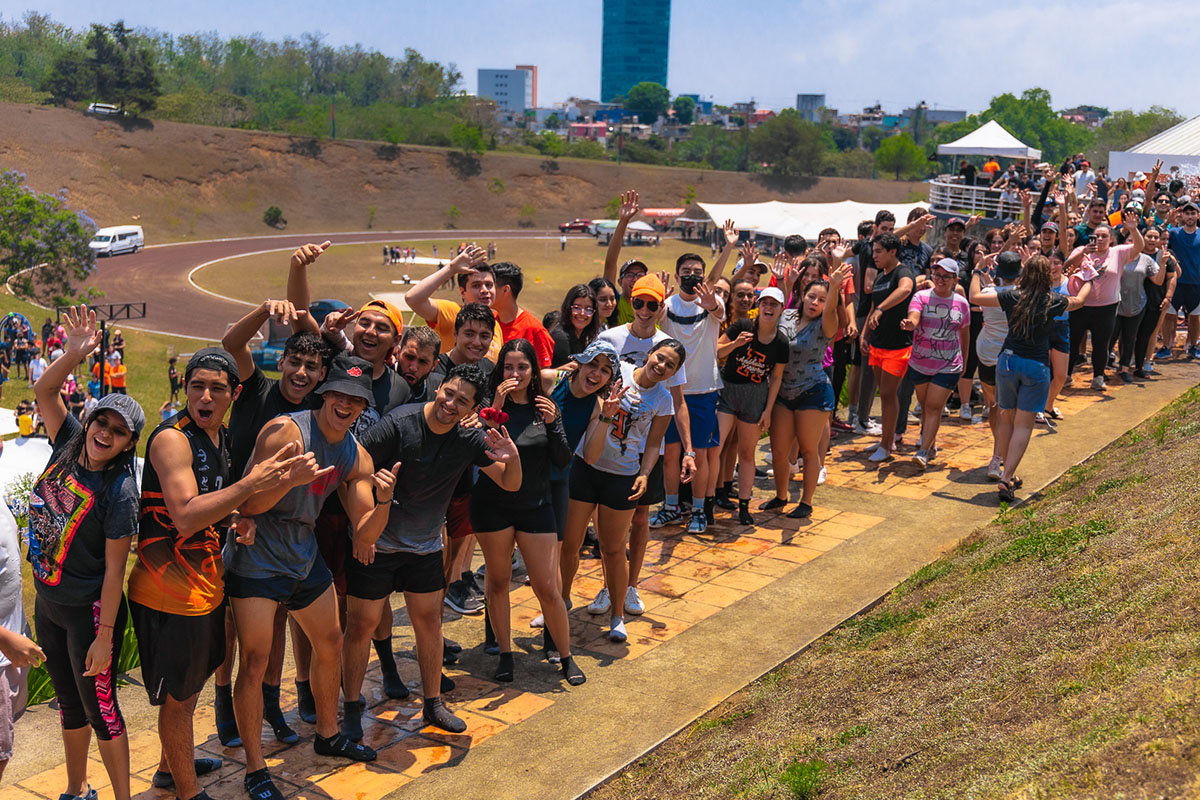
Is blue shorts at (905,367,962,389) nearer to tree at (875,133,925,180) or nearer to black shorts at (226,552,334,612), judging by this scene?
black shorts at (226,552,334,612)

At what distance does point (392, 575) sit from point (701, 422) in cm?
335

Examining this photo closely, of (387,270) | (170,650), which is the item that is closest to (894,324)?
(170,650)

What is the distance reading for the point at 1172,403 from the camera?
10852 millimetres

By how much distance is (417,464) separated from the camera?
195 inches

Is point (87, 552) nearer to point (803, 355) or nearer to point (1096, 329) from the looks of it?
point (803, 355)

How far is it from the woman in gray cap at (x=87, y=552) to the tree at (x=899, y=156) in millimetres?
110936

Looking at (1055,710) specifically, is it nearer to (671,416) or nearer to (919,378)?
(671,416)

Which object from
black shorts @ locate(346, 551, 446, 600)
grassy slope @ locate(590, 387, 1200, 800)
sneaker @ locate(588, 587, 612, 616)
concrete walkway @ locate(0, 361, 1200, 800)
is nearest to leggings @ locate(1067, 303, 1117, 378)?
concrete walkway @ locate(0, 361, 1200, 800)

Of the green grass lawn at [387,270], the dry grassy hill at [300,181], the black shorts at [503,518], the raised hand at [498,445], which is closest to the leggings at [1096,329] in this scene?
the black shorts at [503,518]

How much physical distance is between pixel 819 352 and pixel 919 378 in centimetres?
168

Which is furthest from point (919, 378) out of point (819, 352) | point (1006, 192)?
point (1006, 192)

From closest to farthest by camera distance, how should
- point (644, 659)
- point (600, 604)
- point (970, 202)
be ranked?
point (644, 659) → point (600, 604) → point (970, 202)

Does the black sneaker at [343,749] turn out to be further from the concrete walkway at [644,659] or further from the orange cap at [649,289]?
the orange cap at [649,289]

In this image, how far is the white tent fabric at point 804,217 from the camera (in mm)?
50312
